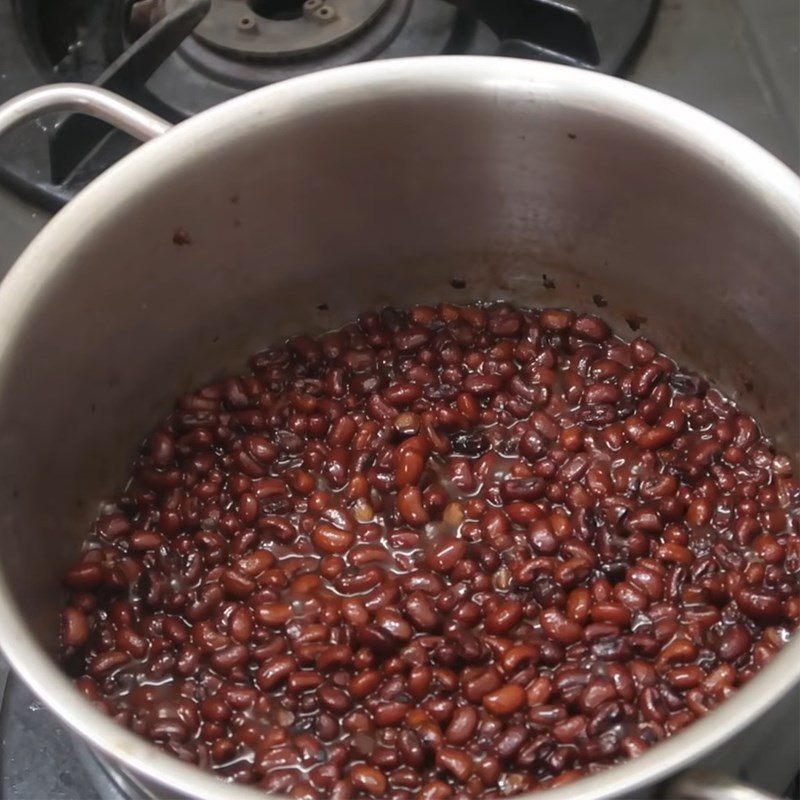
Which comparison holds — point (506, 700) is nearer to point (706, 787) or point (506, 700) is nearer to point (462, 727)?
point (462, 727)

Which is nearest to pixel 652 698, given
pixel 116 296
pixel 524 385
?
pixel 524 385

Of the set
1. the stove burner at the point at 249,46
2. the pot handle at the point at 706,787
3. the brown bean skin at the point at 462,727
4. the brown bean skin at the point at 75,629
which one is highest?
the stove burner at the point at 249,46

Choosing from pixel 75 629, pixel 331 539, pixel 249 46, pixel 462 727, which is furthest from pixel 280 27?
pixel 462 727

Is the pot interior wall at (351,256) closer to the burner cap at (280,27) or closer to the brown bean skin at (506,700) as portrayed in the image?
the burner cap at (280,27)

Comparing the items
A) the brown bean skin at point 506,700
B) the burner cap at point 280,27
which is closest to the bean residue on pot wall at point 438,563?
the brown bean skin at point 506,700

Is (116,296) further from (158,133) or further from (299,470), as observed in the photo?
(299,470)

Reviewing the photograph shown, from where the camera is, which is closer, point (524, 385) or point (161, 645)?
point (161, 645)

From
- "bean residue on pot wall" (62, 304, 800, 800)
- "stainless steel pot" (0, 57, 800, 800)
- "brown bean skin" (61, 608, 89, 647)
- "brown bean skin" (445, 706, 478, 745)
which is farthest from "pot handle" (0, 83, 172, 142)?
"brown bean skin" (445, 706, 478, 745)
